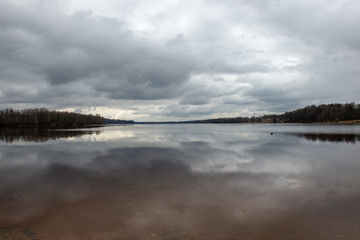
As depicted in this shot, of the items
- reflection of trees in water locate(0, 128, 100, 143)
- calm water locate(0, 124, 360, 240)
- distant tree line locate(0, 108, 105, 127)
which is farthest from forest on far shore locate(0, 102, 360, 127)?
calm water locate(0, 124, 360, 240)

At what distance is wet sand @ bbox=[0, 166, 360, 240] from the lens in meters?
6.36

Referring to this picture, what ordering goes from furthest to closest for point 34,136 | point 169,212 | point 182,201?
point 34,136, point 182,201, point 169,212

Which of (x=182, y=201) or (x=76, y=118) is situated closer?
(x=182, y=201)

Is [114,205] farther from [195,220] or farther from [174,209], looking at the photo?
[195,220]

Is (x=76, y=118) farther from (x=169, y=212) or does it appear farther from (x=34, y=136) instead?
(x=169, y=212)

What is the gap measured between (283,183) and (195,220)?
20.9 feet

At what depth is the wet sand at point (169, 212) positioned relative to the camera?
20.9 feet

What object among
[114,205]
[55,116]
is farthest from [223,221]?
[55,116]

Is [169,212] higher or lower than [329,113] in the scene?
lower

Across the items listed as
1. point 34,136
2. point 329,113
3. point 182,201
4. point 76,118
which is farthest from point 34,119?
point 329,113

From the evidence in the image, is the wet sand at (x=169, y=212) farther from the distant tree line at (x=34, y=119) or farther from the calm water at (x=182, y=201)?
the distant tree line at (x=34, y=119)

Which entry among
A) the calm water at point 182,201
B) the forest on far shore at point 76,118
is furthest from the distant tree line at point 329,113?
the calm water at point 182,201

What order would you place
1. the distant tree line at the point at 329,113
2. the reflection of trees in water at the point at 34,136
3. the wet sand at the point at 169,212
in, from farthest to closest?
1. the distant tree line at the point at 329,113
2. the reflection of trees in water at the point at 34,136
3. the wet sand at the point at 169,212

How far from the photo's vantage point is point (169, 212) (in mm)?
7824
